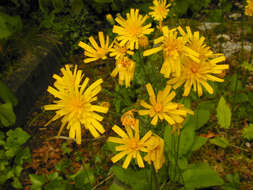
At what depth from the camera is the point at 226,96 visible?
1.88m

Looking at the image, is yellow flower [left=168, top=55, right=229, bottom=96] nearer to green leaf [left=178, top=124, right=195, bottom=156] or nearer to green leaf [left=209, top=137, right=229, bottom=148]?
green leaf [left=178, top=124, right=195, bottom=156]


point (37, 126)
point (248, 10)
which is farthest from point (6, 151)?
point (248, 10)

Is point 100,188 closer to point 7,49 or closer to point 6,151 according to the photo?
point 6,151

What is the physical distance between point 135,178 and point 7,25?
1816 millimetres

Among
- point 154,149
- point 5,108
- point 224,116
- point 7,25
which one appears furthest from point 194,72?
point 7,25

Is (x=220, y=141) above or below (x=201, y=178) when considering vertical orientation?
above

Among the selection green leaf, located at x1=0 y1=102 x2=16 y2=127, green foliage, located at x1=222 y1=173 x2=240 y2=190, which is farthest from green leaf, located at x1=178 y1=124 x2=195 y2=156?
green leaf, located at x1=0 y1=102 x2=16 y2=127

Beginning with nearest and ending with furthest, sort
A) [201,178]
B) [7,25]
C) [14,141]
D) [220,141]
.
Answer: [201,178]
[220,141]
[14,141]
[7,25]

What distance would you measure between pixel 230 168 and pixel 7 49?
99.4 inches

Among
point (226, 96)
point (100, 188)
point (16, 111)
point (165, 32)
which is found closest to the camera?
point (165, 32)

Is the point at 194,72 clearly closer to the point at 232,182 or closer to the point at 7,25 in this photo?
the point at 232,182

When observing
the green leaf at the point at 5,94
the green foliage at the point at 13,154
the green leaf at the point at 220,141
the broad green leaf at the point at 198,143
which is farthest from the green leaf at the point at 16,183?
the green leaf at the point at 220,141

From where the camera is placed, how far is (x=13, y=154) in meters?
1.96

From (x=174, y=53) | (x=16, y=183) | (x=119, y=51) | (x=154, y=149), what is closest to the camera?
(x=174, y=53)
